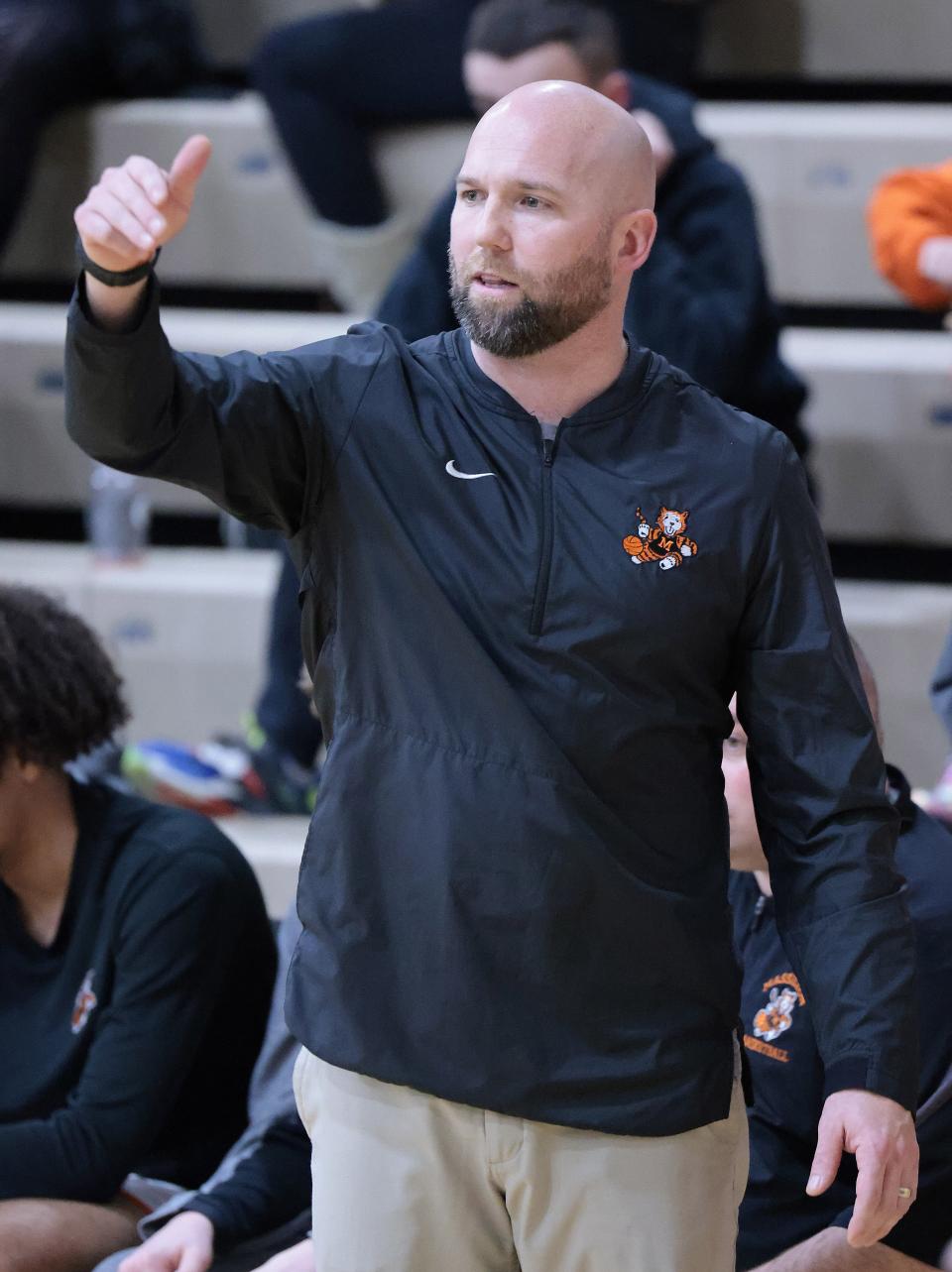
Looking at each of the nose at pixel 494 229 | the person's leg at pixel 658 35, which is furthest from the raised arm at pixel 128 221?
the person's leg at pixel 658 35

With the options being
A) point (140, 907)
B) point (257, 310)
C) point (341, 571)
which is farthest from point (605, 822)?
point (257, 310)

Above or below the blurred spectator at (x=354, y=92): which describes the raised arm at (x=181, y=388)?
above

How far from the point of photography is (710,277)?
257cm

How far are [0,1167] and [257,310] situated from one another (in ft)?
7.38

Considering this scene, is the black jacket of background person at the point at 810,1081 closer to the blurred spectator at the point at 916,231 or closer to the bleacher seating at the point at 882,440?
the blurred spectator at the point at 916,231

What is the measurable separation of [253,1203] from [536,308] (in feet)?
3.07

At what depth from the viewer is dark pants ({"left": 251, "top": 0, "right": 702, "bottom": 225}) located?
3.36 metres

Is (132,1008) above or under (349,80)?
under

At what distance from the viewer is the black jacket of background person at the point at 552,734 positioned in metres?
1.26

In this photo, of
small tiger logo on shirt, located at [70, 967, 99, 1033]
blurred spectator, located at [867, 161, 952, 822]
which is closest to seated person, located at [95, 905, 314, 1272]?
small tiger logo on shirt, located at [70, 967, 99, 1033]

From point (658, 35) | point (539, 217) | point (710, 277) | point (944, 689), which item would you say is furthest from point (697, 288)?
point (539, 217)

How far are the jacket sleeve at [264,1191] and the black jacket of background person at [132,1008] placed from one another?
0.10 metres

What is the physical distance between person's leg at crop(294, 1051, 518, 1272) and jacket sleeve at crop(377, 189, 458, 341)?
5.01ft

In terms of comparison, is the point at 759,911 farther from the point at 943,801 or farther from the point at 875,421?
the point at 875,421
